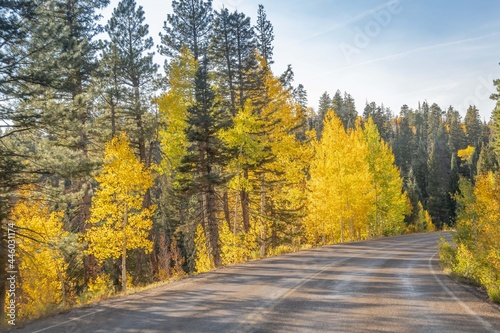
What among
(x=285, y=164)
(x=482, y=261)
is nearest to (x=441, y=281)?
(x=482, y=261)

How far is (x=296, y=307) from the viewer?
8.98m

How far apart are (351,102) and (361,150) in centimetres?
8105

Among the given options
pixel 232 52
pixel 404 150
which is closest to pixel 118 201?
pixel 232 52

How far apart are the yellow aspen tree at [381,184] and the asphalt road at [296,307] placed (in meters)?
27.3

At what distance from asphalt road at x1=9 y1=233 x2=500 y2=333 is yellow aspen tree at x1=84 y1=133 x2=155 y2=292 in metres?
8.00

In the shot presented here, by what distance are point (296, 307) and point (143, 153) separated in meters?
19.3

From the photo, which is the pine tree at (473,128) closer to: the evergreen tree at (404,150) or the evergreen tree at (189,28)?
the evergreen tree at (404,150)

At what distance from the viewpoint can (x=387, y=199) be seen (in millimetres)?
42594

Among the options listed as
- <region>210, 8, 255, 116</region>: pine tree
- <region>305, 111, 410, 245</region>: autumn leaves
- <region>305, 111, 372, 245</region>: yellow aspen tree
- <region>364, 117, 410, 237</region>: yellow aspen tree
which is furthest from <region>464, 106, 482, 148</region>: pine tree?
<region>210, 8, 255, 116</region>: pine tree

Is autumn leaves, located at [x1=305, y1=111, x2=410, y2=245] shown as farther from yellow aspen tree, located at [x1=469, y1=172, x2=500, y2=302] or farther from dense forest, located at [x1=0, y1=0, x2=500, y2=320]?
yellow aspen tree, located at [x1=469, y1=172, x2=500, y2=302]

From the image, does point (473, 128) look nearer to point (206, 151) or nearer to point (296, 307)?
point (206, 151)

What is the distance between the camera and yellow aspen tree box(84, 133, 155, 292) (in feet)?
65.2

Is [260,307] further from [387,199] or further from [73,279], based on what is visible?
[387,199]

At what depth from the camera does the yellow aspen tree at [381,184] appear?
40.4 m
